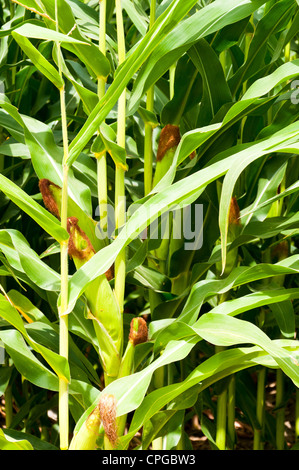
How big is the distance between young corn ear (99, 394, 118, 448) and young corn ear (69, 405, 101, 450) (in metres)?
0.03

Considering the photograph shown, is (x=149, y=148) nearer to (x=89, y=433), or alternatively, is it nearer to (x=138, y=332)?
(x=138, y=332)

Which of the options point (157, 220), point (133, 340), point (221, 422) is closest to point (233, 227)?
point (157, 220)

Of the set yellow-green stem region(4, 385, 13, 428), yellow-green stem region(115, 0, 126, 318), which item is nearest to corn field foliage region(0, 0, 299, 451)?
yellow-green stem region(115, 0, 126, 318)

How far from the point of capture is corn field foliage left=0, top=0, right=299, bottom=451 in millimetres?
630

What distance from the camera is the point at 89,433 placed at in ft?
2.17

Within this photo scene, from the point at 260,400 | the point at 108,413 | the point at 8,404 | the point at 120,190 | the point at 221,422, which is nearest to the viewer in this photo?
the point at 108,413

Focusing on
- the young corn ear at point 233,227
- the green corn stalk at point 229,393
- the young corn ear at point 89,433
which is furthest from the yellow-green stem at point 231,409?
the young corn ear at point 89,433

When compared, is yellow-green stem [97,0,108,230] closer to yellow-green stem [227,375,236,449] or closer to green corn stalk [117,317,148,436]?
green corn stalk [117,317,148,436]

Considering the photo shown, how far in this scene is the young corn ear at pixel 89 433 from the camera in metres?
0.65

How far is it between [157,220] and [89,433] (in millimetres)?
297

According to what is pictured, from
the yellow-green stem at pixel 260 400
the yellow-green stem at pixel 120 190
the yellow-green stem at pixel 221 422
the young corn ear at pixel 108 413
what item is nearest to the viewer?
the young corn ear at pixel 108 413

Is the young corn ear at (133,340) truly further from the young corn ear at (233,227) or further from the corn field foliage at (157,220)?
the young corn ear at (233,227)

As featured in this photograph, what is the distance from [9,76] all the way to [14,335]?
0.63 metres

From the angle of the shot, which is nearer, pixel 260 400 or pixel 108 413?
pixel 108 413
